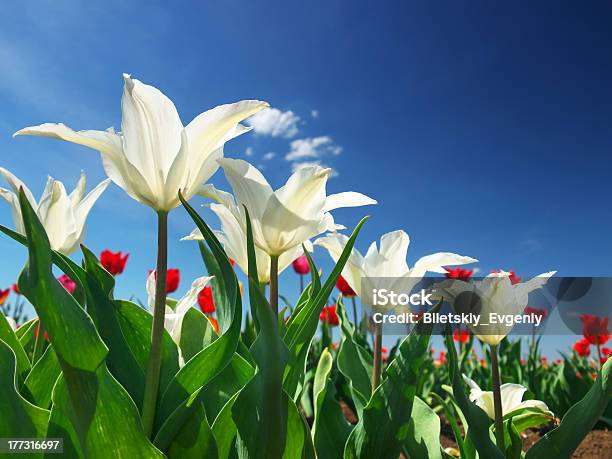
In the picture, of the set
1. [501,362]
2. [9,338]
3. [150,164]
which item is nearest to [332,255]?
[150,164]

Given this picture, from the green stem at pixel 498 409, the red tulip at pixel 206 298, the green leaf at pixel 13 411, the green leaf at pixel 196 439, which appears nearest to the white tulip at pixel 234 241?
the green leaf at pixel 196 439

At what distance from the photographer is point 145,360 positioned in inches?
40.0

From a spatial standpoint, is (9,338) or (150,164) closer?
(150,164)

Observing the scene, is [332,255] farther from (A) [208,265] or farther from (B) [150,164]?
(B) [150,164]

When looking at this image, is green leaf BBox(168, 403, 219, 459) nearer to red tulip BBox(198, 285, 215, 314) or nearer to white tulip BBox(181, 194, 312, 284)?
white tulip BBox(181, 194, 312, 284)

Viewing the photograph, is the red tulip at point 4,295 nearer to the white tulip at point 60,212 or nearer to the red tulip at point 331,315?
the red tulip at point 331,315

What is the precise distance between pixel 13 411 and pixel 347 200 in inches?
27.7

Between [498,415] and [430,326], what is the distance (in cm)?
40

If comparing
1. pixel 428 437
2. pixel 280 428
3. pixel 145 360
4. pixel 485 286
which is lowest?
pixel 428 437

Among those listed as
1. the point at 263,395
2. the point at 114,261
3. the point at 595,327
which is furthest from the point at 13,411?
the point at 595,327

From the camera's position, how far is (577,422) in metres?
1.13

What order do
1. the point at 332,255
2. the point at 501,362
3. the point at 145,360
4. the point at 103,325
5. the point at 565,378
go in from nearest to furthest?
the point at 103,325 → the point at 145,360 → the point at 332,255 → the point at 565,378 → the point at 501,362

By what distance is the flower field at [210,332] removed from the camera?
72cm

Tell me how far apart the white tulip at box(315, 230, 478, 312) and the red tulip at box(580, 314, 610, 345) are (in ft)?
9.98
